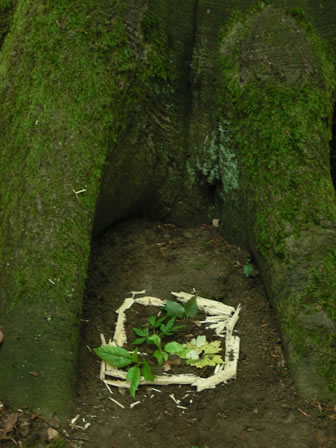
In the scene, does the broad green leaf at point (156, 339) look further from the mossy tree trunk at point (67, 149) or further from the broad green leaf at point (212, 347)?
the mossy tree trunk at point (67, 149)

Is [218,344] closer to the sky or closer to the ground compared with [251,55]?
closer to the ground

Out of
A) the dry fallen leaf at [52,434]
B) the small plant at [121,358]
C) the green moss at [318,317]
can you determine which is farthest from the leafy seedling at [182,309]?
the dry fallen leaf at [52,434]

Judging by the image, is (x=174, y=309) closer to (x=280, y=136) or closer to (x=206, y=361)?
(x=206, y=361)

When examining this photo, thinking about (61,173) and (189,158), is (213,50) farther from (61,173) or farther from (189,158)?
(61,173)

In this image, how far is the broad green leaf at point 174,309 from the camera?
3.88 meters

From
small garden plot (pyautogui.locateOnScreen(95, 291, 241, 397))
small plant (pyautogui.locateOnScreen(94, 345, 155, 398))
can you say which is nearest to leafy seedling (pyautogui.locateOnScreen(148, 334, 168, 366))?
small garden plot (pyautogui.locateOnScreen(95, 291, 241, 397))

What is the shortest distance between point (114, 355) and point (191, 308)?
0.69m

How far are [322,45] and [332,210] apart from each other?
4.30 feet

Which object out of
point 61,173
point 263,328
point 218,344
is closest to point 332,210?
point 263,328

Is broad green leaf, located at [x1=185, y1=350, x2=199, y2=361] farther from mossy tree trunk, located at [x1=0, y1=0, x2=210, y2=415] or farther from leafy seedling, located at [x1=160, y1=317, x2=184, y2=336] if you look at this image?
mossy tree trunk, located at [x1=0, y1=0, x2=210, y2=415]

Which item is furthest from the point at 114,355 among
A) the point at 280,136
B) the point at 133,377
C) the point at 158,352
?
the point at 280,136

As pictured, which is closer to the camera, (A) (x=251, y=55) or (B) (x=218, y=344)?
(B) (x=218, y=344)

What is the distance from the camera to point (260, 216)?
3.99m

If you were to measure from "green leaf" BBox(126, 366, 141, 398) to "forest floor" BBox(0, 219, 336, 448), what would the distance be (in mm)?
105
